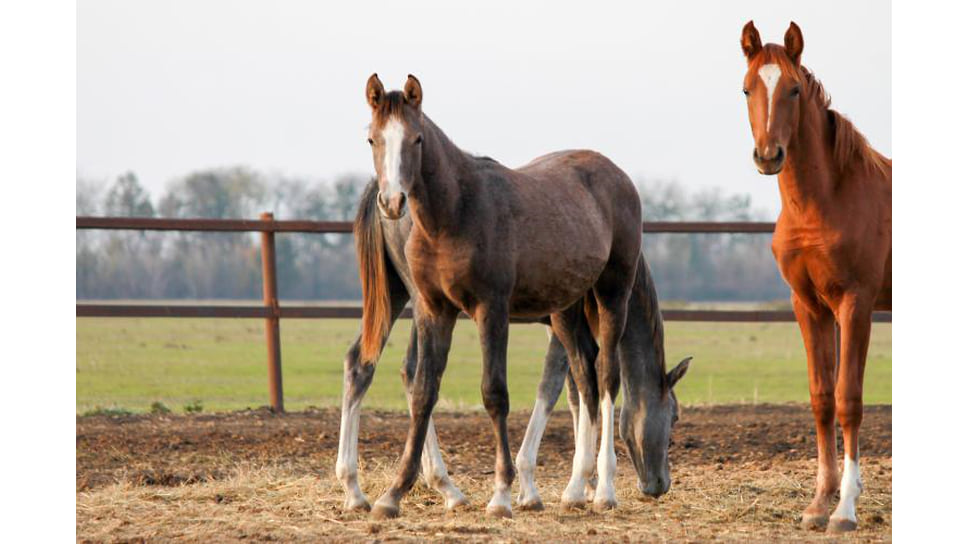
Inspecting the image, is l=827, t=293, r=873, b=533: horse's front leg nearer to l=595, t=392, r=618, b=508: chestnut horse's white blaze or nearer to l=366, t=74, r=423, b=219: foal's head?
l=595, t=392, r=618, b=508: chestnut horse's white blaze

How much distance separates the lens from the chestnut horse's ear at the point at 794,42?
15.6ft

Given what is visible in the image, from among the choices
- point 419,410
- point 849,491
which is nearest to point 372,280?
point 419,410

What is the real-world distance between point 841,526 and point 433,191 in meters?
2.38

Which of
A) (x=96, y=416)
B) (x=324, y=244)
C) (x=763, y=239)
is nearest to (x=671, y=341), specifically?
(x=763, y=239)

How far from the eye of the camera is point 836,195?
5.02m

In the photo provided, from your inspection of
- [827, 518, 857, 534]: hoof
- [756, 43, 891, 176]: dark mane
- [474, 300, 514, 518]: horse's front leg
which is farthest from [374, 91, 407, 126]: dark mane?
[827, 518, 857, 534]: hoof

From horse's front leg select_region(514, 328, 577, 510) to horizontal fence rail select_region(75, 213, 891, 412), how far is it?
343 centimetres

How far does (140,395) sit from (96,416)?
4.60 m

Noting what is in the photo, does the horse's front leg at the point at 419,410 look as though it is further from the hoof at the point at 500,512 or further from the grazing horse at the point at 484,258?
the hoof at the point at 500,512

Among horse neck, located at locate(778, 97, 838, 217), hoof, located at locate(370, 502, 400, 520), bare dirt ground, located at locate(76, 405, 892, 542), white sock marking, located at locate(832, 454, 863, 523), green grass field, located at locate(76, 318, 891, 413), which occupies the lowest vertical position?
green grass field, located at locate(76, 318, 891, 413)

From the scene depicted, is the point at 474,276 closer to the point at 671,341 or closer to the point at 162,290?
the point at 671,341

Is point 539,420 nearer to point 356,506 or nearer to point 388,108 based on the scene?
point 356,506

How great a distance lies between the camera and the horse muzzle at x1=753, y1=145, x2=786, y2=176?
458 centimetres

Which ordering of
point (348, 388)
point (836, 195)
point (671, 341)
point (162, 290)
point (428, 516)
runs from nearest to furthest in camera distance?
point (836, 195)
point (428, 516)
point (348, 388)
point (671, 341)
point (162, 290)
